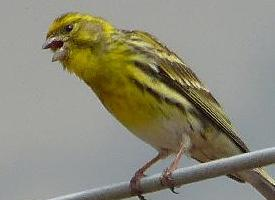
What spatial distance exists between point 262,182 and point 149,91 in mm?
825

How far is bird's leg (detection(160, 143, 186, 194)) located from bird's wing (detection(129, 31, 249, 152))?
1.03ft

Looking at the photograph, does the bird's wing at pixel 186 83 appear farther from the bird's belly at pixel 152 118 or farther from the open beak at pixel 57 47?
the open beak at pixel 57 47

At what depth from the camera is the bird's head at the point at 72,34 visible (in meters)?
5.02

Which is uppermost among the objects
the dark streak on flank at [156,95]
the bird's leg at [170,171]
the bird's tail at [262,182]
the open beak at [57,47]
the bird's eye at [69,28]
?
the bird's eye at [69,28]

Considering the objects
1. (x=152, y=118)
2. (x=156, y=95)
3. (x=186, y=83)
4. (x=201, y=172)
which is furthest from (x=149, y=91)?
(x=201, y=172)

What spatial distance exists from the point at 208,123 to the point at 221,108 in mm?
222

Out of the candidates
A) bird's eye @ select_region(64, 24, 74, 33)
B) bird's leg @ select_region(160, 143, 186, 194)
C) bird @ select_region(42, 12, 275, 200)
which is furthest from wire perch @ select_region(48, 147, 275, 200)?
bird's eye @ select_region(64, 24, 74, 33)

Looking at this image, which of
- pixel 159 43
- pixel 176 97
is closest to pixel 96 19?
pixel 159 43

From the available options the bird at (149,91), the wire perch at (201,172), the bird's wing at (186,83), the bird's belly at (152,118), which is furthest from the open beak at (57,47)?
the wire perch at (201,172)

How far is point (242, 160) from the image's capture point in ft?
9.83

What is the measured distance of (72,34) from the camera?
5.14 m

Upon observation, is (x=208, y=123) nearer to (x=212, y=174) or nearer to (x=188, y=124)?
(x=188, y=124)

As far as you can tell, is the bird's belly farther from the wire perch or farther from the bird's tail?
the wire perch

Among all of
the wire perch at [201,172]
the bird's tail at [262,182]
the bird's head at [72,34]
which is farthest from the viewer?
the bird's head at [72,34]
